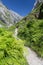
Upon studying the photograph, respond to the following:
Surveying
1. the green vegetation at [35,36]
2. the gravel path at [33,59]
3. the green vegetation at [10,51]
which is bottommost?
the green vegetation at [10,51]

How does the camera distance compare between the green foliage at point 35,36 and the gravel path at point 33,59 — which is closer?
the gravel path at point 33,59

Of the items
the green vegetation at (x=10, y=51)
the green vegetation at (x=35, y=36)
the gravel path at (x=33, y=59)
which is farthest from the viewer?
the green vegetation at (x=35, y=36)

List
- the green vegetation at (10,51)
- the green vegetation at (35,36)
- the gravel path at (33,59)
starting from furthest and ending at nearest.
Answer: the green vegetation at (35,36) < the gravel path at (33,59) < the green vegetation at (10,51)

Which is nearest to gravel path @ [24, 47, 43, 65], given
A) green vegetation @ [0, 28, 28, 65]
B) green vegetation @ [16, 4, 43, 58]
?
green vegetation @ [16, 4, 43, 58]

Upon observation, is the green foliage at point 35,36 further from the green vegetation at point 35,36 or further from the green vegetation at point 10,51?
the green vegetation at point 10,51

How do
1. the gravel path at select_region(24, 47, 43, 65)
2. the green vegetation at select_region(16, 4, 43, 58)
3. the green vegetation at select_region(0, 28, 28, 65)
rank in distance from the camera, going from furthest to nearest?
the green vegetation at select_region(16, 4, 43, 58) → the gravel path at select_region(24, 47, 43, 65) → the green vegetation at select_region(0, 28, 28, 65)

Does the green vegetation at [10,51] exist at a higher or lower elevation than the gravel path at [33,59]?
lower

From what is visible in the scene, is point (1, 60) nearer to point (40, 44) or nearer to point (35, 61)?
point (35, 61)

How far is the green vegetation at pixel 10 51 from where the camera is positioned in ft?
40.2

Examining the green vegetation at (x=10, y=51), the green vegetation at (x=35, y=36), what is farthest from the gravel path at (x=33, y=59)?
the green vegetation at (x=10, y=51)

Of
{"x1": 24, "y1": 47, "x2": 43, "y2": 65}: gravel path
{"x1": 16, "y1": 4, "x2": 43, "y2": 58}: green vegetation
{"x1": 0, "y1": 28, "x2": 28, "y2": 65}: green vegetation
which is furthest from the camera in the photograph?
{"x1": 16, "y1": 4, "x2": 43, "y2": 58}: green vegetation

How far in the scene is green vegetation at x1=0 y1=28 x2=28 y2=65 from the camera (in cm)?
1225

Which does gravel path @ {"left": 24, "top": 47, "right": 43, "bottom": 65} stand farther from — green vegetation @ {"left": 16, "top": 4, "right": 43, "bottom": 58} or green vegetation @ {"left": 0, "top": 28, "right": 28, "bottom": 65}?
green vegetation @ {"left": 0, "top": 28, "right": 28, "bottom": 65}

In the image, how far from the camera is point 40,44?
2753 centimetres
